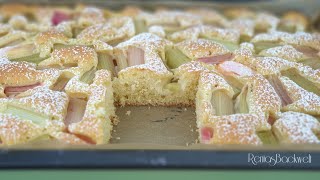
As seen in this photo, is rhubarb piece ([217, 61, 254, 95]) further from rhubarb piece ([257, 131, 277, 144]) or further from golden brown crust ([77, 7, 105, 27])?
golden brown crust ([77, 7, 105, 27])

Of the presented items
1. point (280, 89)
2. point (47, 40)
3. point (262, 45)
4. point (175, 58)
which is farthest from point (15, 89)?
point (262, 45)

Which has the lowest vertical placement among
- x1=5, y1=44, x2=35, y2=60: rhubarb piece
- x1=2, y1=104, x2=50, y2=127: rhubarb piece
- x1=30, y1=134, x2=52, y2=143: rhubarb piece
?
x1=30, y1=134, x2=52, y2=143: rhubarb piece

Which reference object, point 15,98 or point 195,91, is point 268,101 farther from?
point 15,98

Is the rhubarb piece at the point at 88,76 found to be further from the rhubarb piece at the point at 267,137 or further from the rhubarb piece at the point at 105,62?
the rhubarb piece at the point at 267,137

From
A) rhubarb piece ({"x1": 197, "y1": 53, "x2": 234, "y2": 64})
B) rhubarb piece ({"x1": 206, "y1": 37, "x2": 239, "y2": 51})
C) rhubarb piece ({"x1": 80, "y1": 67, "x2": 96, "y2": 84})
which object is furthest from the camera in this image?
rhubarb piece ({"x1": 206, "y1": 37, "x2": 239, "y2": 51})

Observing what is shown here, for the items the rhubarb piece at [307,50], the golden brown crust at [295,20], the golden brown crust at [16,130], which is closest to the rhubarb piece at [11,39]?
the golden brown crust at [16,130]

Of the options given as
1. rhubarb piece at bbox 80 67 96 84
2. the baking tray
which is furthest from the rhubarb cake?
the baking tray

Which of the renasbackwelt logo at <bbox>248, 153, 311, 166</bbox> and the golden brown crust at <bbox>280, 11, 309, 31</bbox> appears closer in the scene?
the renasbackwelt logo at <bbox>248, 153, 311, 166</bbox>
